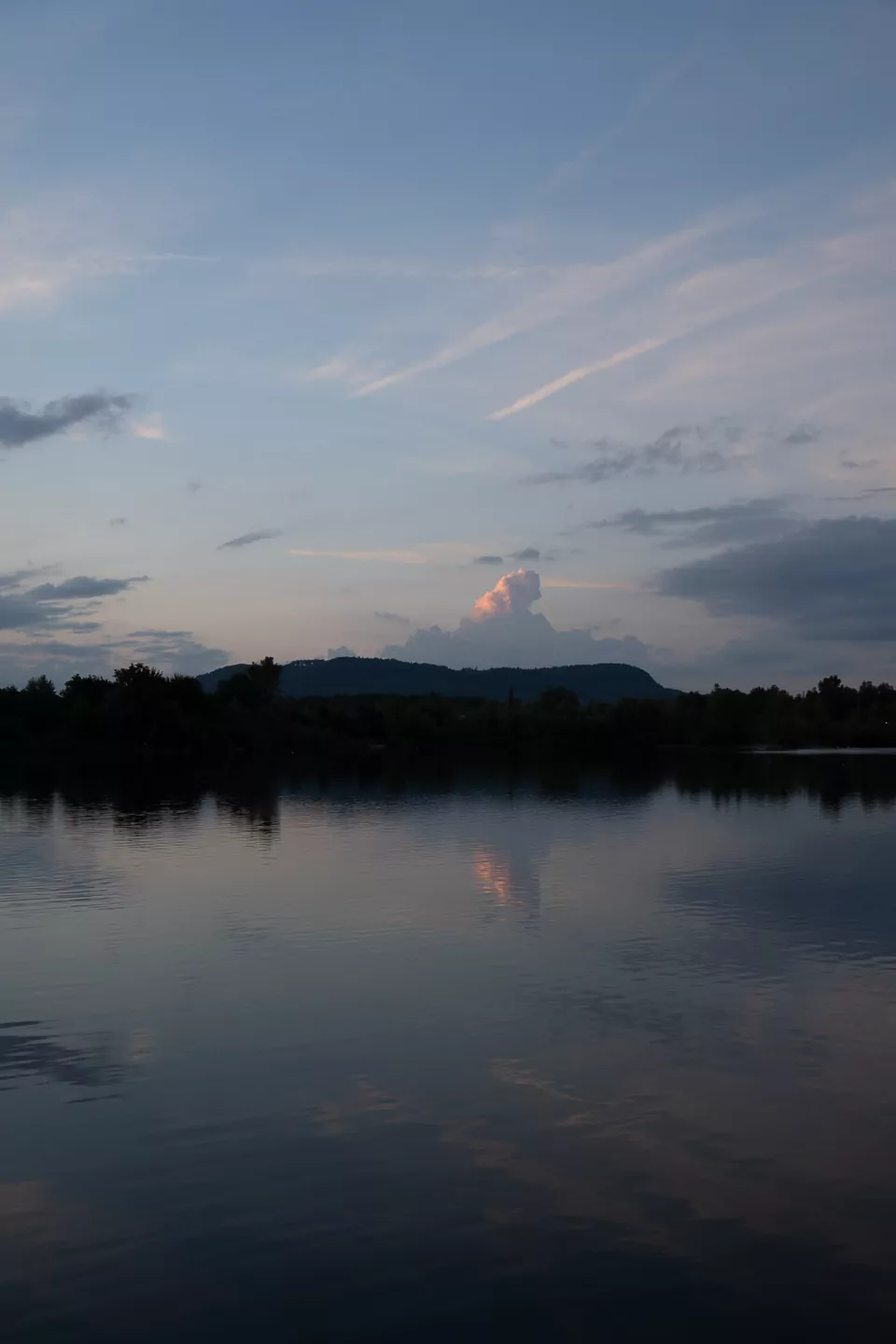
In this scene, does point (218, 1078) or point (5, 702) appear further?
point (5, 702)

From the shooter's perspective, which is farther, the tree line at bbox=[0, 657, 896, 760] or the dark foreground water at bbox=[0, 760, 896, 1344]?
the tree line at bbox=[0, 657, 896, 760]

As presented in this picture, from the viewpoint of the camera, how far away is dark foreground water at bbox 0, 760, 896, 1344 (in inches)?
419

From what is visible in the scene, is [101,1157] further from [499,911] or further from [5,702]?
[5,702]

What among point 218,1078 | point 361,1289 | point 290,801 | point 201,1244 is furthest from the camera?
point 290,801

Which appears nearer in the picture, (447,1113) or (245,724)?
(447,1113)

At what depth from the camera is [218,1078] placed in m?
16.7

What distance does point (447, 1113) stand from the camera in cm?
1513

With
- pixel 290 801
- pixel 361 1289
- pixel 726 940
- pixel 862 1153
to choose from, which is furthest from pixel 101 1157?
pixel 290 801

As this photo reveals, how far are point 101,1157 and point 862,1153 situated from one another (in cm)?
870

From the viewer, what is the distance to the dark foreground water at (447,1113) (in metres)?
10.6

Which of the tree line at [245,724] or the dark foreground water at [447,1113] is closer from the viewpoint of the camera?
the dark foreground water at [447,1113]

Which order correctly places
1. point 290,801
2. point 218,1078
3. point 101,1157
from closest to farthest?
point 101,1157 < point 218,1078 < point 290,801

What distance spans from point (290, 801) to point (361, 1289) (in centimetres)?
6653

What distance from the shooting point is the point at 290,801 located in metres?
76.6
